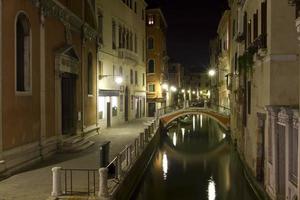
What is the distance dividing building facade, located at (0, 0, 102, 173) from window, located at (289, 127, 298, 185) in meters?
8.01

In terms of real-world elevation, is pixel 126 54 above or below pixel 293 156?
above

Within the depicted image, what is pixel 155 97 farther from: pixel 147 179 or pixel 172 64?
pixel 172 64

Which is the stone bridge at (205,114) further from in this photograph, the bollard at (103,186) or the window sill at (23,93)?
the bollard at (103,186)

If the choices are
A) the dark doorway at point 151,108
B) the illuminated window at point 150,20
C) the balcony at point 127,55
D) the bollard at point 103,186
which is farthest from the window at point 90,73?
the illuminated window at point 150,20

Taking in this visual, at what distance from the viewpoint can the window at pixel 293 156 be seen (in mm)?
10016

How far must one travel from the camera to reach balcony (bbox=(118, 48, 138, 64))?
99.2 feet

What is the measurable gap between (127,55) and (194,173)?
13.2 metres

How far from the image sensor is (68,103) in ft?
62.8

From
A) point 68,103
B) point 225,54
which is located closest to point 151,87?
point 225,54

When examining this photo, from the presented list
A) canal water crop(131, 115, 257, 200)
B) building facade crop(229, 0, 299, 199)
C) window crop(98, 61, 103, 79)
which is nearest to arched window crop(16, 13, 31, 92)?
canal water crop(131, 115, 257, 200)

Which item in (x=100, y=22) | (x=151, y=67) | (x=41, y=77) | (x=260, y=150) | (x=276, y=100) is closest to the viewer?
(x=276, y=100)

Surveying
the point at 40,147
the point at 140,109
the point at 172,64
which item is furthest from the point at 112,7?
the point at 172,64

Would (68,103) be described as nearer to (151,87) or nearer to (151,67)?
(151,87)

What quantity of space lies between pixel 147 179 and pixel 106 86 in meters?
9.54
